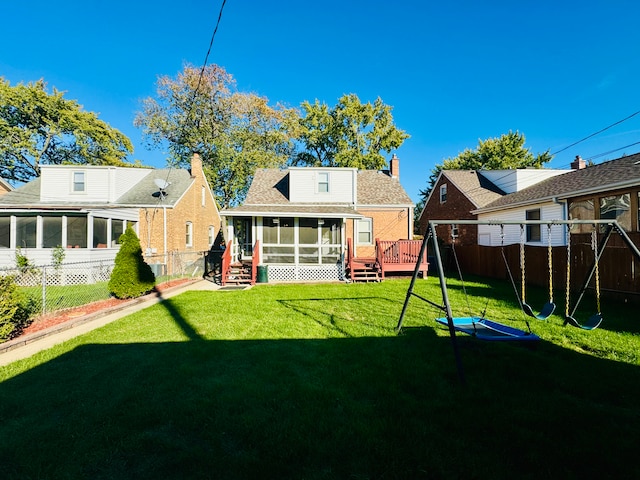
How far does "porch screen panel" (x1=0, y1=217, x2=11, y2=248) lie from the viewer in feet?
44.6

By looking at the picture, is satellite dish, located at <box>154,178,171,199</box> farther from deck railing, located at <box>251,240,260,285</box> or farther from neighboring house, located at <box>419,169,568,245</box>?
neighboring house, located at <box>419,169,568,245</box>

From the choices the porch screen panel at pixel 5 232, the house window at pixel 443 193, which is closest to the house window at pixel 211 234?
the porch screen panel at pixel 5 232

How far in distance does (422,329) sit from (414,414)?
2.96 m

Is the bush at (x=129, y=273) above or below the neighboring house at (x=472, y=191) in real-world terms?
below

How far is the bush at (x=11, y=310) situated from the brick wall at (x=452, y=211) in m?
20.2

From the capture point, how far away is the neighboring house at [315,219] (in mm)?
13258

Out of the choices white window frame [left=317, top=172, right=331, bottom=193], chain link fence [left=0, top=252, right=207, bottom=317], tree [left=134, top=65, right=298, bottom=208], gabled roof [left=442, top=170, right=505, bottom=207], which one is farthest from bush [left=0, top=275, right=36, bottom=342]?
tree [left=134, top=65, right=298, bottom=208]

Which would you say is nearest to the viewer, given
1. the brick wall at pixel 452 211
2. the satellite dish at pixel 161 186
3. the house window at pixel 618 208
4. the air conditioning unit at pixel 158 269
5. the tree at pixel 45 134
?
the house window at pixel 618 208

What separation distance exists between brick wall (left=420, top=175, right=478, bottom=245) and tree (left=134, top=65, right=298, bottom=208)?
47.7 ft

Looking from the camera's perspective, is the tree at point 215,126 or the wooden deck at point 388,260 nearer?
the wooden deck at point 388,260

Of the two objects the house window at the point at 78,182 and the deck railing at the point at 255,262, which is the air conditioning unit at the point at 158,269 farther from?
the house window at the point at 78,182

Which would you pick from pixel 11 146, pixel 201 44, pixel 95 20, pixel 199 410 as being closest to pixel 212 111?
pixel 11 146

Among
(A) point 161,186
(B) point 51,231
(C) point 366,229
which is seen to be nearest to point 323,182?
(C) point 366,229

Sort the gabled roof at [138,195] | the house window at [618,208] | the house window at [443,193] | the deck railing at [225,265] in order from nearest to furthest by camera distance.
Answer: the house window at [618,208] < the deck railing at [225,265] < the gabled roof at [138,195] < the house window at [443,193]
